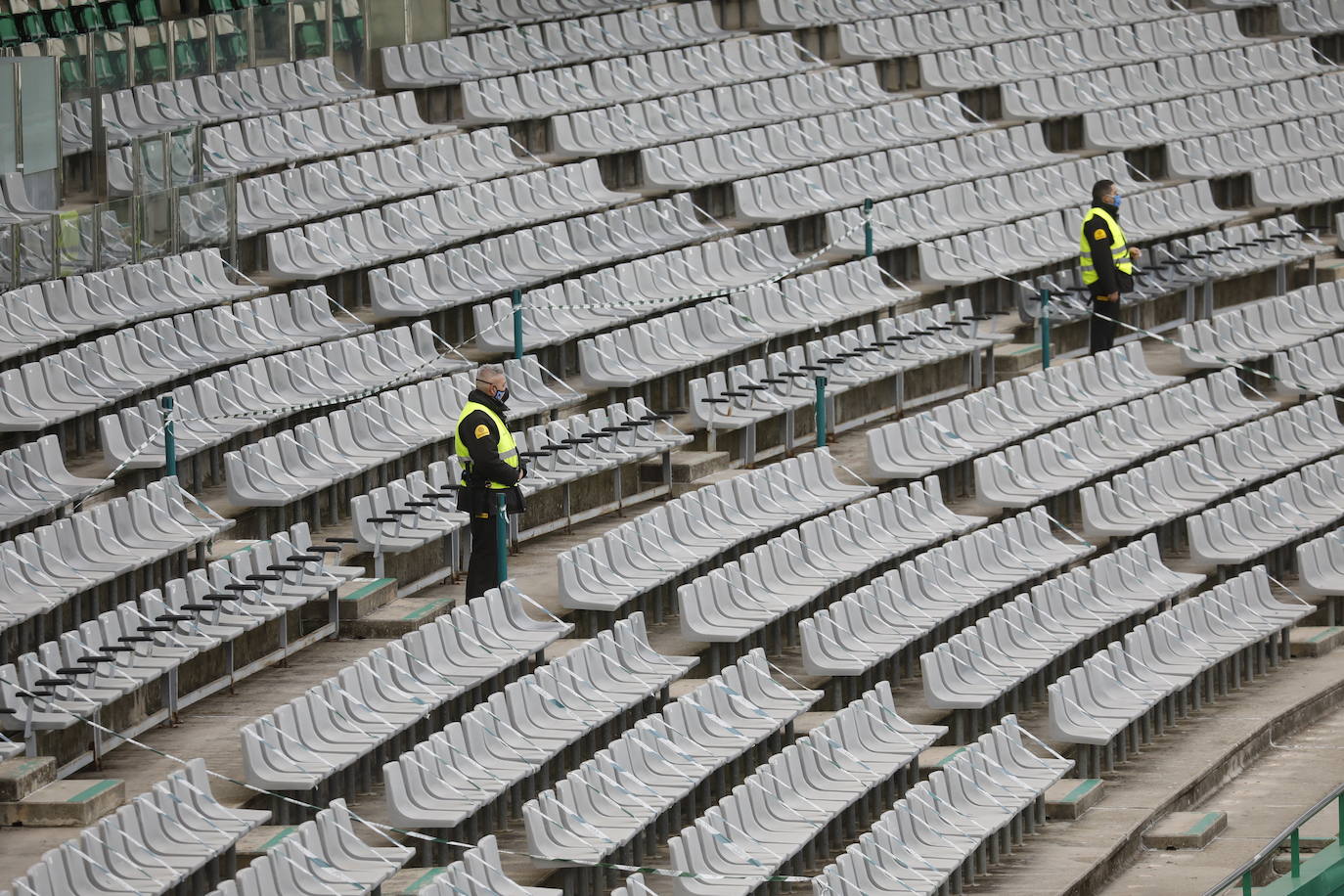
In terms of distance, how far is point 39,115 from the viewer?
10477 mm

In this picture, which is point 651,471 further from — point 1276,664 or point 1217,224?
point 1217,224

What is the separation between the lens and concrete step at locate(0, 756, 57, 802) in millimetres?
6730

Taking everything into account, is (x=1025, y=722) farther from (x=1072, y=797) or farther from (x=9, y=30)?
(x=9, y=30)

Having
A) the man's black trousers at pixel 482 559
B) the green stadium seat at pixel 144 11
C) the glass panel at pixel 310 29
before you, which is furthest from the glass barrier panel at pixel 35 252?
the green stadium seat at pixel 144 11

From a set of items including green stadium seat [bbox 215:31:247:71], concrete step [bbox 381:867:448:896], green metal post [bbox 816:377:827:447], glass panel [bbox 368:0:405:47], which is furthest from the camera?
glass panel [bbox 368:0:405:47]

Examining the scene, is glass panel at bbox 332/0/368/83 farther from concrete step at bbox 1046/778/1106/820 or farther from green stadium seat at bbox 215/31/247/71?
concrete step at bbox 1046/778/1106/820

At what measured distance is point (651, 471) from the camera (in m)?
10.4

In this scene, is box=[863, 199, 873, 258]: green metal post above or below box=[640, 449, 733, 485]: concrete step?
above

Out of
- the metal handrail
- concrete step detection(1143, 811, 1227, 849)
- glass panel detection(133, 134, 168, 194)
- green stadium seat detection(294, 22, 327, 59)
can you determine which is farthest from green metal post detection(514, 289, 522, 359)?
the metal handrail

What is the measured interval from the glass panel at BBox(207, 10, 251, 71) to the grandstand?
0.07 ft

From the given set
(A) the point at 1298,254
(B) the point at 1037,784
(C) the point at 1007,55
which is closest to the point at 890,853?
(B) the point at 1037,784

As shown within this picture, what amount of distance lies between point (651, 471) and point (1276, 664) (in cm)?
270

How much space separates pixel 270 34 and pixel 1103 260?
4342 mm

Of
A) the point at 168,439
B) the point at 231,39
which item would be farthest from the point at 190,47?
the point at 168,439
